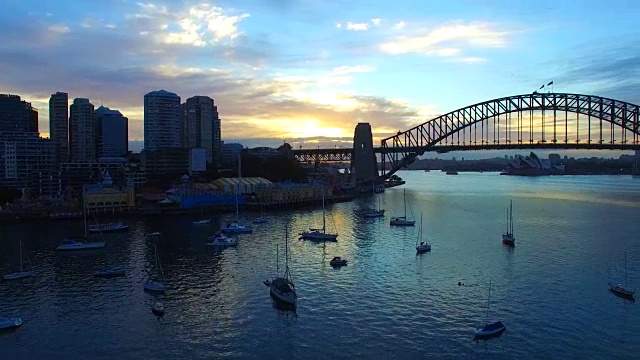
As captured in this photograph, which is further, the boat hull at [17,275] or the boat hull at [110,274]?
the boat hull at [110,274]

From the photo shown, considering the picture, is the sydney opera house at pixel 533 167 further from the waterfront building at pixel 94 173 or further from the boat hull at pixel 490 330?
the boat hull at pixel 490 330

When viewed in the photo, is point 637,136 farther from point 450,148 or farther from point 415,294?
point 415,294

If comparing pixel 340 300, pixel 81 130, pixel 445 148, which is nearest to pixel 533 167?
pixel 445 148

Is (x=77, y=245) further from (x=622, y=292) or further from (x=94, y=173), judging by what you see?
(x=94, y=173)

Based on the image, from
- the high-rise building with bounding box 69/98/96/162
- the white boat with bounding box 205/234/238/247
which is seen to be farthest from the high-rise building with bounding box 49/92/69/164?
the white boat with bounding box 205/234/238/247

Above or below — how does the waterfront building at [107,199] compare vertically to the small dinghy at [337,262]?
above

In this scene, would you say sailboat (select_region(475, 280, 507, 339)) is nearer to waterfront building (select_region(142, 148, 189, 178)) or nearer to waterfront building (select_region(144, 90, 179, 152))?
waterfront building (select_region(142, 148, 189, 178))

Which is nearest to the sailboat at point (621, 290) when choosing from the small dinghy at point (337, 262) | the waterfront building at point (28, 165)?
the small dinghy at point (337, 262)
